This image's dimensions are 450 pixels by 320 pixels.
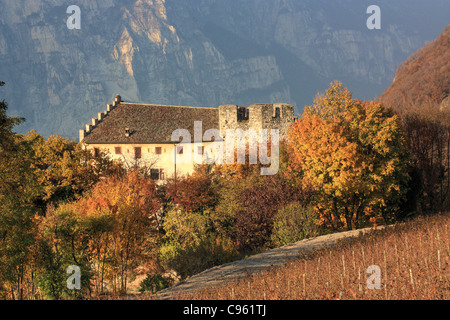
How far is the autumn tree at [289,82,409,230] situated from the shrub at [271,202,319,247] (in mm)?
5425

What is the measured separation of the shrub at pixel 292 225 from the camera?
31.1 metres

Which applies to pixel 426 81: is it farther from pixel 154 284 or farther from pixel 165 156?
pixel 154 284

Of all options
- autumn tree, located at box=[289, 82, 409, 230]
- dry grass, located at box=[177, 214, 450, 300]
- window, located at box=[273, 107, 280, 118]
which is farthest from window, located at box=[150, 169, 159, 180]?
dry grass, located at box=[177, 214, 450, 300]

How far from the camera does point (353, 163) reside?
121 ft

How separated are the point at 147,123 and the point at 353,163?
28636mm

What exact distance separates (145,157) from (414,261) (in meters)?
43.2

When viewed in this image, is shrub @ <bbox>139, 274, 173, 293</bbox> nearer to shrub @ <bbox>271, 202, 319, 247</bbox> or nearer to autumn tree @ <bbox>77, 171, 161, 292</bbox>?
autumn tree @ <bbox>77, 171, 161, 292</bbox>

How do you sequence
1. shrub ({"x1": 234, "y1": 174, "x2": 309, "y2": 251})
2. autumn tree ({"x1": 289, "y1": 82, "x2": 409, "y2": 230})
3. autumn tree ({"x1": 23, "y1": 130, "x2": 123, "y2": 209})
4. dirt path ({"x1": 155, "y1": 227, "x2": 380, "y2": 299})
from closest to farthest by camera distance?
dirt path ({"x1": 155, "y1": 227, "x2": 380, "y2": 299}) < shrub ({"x1": 234, "y1": 174, "x2": 309, "y2": 251}) < autumn tree ({"x1": 289, "y1": 82, "x2": 409, "y2": 230}) < autumn tree ({"x1": 23, "y1": 130, "x2": 123, "y2": 209})

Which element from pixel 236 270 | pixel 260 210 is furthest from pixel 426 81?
pixel 236 270

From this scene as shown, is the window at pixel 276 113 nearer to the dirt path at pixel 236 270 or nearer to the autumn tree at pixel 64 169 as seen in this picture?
the autumn tree at pixel 64 169

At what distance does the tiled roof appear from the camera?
5625cm
